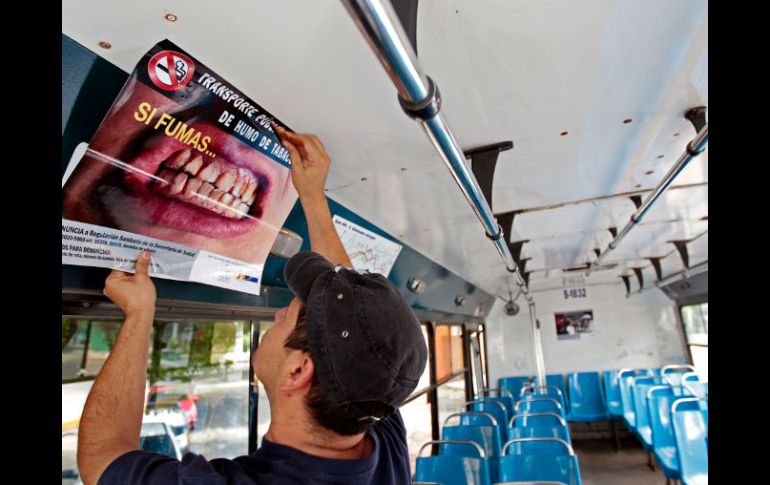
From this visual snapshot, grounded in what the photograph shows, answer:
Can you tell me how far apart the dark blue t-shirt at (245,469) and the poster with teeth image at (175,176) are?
588 mm

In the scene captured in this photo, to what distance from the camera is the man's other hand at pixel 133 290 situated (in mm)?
1199

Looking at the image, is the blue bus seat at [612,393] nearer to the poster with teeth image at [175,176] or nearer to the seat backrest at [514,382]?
the seat backrest at [514,382]

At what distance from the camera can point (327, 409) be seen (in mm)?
894

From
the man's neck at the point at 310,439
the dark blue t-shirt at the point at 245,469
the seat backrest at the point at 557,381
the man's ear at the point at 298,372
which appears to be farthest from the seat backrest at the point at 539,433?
the seat backrest at the point at 557,381

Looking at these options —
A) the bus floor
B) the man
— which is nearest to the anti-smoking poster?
the bus floor

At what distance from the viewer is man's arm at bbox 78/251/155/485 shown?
874 millimetres

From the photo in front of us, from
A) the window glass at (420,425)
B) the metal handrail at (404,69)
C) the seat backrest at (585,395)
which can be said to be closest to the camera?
the metal handrail at (404,69)

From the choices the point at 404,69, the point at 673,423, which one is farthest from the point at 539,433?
the point at 404,69

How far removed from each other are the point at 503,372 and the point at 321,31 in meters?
8.43

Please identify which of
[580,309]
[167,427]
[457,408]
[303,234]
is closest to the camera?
[303,234]
